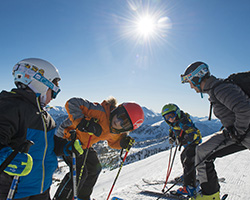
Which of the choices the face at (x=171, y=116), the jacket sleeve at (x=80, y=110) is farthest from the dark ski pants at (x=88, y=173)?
the face at (x=171, y=116)

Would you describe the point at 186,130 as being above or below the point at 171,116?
below

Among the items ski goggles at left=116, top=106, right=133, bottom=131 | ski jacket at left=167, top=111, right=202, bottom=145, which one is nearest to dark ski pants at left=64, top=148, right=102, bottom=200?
ski goggles at left=116, top=106, right=133, bottom=131

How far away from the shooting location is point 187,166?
4301 millimetres

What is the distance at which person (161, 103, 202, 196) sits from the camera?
13.2 feet

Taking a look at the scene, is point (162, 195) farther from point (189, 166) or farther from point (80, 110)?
point (80, 110)

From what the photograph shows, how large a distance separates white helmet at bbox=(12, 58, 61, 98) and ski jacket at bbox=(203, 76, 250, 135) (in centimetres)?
317

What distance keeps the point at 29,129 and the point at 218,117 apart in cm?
374

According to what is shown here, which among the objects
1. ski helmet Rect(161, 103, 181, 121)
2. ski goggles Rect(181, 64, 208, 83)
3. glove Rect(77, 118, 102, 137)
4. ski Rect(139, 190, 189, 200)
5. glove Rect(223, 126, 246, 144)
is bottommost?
ski Rect(139, 190, 189, 200)

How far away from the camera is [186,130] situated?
16.1 feet

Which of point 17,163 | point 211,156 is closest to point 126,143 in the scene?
point 211,156

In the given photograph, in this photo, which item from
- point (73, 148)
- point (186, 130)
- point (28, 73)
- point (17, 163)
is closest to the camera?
point (17, 163)

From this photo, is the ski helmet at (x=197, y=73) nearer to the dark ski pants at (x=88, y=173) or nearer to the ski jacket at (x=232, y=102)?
the ski jacket at (x=232, y=102)

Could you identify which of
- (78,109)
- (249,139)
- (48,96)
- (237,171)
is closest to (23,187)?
(48,96)

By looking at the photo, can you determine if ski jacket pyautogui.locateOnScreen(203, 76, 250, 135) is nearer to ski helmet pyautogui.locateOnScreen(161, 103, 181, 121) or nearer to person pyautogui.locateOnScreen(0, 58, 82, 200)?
ski helmet pyautogui.locateOnScreen(161, 103, 181, 121)
